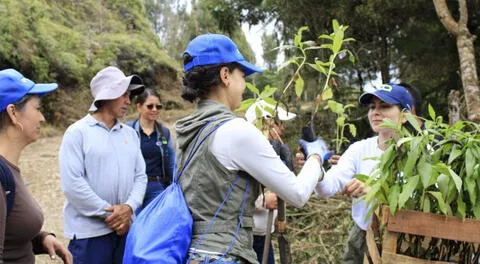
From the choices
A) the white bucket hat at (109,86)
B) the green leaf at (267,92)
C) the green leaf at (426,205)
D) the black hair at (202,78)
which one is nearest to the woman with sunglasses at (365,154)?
the green leaf at (267,92)

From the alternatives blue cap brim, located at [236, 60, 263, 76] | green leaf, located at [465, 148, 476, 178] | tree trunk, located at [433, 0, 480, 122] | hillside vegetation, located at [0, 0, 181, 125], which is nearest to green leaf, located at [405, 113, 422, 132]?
green leaf, located at [465, 148, 476, 178]

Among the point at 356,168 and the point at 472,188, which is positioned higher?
the point at 472,188

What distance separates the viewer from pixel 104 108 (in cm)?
355

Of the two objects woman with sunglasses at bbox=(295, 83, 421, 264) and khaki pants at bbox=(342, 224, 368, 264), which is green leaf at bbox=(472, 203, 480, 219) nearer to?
woman with sunglasses at bbox=(295, 83, 421, 264)

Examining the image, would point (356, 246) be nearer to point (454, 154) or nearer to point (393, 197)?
point (393, 197)

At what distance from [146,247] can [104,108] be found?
1937 mm

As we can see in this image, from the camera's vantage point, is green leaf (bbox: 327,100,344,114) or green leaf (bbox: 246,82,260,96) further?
green leaf (bbox: 327,100,344,114)

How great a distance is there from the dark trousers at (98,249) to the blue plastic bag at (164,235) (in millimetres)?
1508

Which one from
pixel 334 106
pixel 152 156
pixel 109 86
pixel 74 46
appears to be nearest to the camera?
pixel 334 106

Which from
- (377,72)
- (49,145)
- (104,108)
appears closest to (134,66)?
(49,145)

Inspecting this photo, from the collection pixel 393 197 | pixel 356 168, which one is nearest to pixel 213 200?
pixel 393 197

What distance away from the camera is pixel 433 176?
6.33 feet

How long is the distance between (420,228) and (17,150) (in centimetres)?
186

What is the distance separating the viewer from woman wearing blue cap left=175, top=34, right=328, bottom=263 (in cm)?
189
